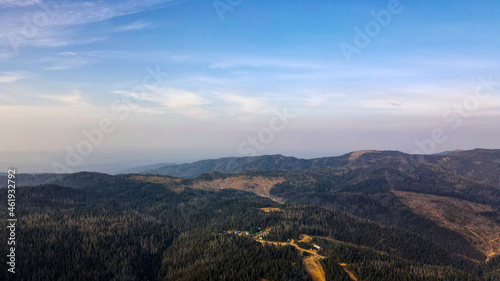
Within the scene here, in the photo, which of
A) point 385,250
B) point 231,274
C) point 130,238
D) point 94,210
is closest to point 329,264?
point 231,274

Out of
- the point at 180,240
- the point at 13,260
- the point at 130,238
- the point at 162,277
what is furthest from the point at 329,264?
the point at 13,260

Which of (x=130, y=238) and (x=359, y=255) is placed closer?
(x=359, y=255)

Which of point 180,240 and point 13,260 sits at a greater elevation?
point 13,260

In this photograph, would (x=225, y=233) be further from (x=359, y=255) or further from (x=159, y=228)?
(x=359, y=255)

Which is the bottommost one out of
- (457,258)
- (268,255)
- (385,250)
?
(457,258)

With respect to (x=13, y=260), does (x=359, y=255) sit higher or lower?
lower

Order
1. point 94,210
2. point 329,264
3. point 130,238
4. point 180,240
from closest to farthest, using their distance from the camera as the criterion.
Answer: point 329,264 → point 130,238 → point 180,240 → point 94,210

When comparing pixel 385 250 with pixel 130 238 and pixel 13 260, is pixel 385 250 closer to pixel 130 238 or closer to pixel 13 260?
pixel 130 238

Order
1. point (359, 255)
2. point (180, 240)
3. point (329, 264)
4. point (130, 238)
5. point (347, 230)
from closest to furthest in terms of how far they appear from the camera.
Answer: point (329, 264) < point (359, 255) < point (130, 238) < point (180, 240) < point (347, 230)

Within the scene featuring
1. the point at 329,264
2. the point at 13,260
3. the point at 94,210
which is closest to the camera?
the point at 13,260
